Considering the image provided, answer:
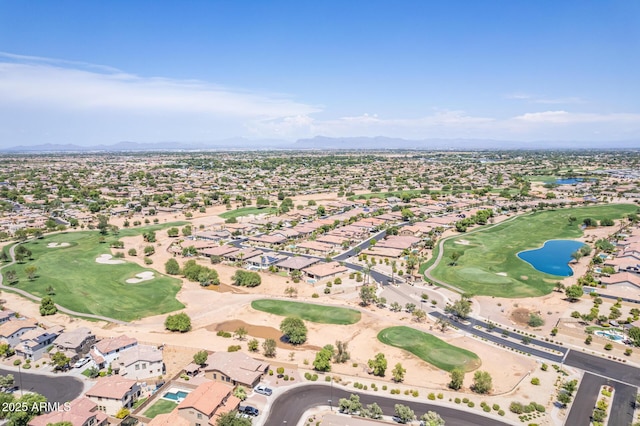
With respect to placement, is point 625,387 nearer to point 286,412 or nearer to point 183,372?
point 286,412

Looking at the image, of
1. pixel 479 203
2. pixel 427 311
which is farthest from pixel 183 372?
pixel 479 203

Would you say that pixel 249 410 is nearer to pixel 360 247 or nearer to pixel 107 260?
pixel 360 247

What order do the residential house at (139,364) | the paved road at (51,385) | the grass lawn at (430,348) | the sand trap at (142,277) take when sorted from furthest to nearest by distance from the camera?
the sand trap at (142,277) < the grass lawn at (430,348) < the residential house at (139,364) < the paved road at (51,385)

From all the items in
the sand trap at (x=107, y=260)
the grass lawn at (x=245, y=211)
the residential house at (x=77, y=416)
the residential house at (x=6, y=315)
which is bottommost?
the sand trap at (x=107, y=260)

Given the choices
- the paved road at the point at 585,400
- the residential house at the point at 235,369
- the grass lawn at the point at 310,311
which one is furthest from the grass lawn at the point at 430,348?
the residential house at the point at 235,369

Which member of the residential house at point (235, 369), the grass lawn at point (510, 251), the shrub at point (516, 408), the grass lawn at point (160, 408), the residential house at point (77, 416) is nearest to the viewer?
the residential house at point (77, 416)

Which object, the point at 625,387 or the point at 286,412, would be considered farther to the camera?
the point at 625,387

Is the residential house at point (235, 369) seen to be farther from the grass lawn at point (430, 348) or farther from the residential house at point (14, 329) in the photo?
the residential house at point (14, 329)
